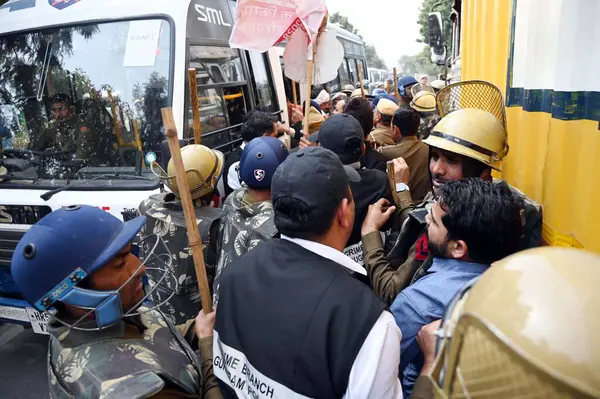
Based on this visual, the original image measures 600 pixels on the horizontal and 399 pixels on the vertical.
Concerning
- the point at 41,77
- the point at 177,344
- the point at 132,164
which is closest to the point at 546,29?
the point at 177,344

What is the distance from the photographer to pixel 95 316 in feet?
4.22

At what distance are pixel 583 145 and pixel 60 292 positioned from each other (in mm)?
1632

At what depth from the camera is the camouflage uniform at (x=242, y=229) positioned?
194cm

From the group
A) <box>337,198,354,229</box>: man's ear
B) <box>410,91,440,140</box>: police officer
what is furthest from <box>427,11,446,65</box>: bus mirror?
<box>337,198,354,229</box>: man's ear

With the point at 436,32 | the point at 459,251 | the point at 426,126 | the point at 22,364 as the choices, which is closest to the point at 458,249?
the point at 459,251

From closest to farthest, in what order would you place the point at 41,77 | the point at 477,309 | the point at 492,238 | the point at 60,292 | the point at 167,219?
the point at 477,309 < the point at 60,292 < the point at 492,238 < the point at 167,219 < the point at 41,77

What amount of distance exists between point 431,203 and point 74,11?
329cm

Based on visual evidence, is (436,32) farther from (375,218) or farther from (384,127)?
(375,218)

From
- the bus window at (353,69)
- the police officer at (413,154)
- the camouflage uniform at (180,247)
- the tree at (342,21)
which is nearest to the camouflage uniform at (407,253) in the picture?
the camouflage uniform at (180,247)

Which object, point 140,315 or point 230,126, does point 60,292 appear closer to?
point 140,315

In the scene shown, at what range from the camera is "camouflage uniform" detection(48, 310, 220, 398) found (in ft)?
3.67

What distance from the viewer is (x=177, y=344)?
141 centimetres

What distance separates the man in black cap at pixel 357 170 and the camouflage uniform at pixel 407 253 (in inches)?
9.6

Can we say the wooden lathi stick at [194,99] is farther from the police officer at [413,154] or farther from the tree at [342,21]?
the tree at [342,21]
